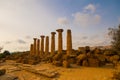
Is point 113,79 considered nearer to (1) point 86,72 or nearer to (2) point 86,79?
(2) point 86,79

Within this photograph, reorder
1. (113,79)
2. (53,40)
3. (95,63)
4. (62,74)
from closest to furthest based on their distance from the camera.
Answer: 1. (113,79)
2. (62,74)
3. (95,63)
4. (53,40)

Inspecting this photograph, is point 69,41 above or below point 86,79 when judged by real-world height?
above

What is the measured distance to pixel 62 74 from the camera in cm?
1546

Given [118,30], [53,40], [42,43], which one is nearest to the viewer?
[118,30]

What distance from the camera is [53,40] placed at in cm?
3691

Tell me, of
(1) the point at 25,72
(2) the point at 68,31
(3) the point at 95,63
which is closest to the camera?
(1) the point at 25,72

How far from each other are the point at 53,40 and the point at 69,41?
721 cm

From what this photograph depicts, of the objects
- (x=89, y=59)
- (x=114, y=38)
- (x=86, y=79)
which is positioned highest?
(x=114, y=38)

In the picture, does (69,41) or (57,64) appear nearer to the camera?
(57,64)

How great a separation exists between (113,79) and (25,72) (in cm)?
863

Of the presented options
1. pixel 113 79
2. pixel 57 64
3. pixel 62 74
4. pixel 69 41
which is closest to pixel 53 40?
pixel 69 41

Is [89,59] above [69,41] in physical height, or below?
below

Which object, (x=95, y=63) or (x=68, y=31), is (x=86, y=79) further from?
(x=68, y=31)

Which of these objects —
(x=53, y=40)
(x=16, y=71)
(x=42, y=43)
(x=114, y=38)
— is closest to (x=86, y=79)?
(x=16, y=71)
